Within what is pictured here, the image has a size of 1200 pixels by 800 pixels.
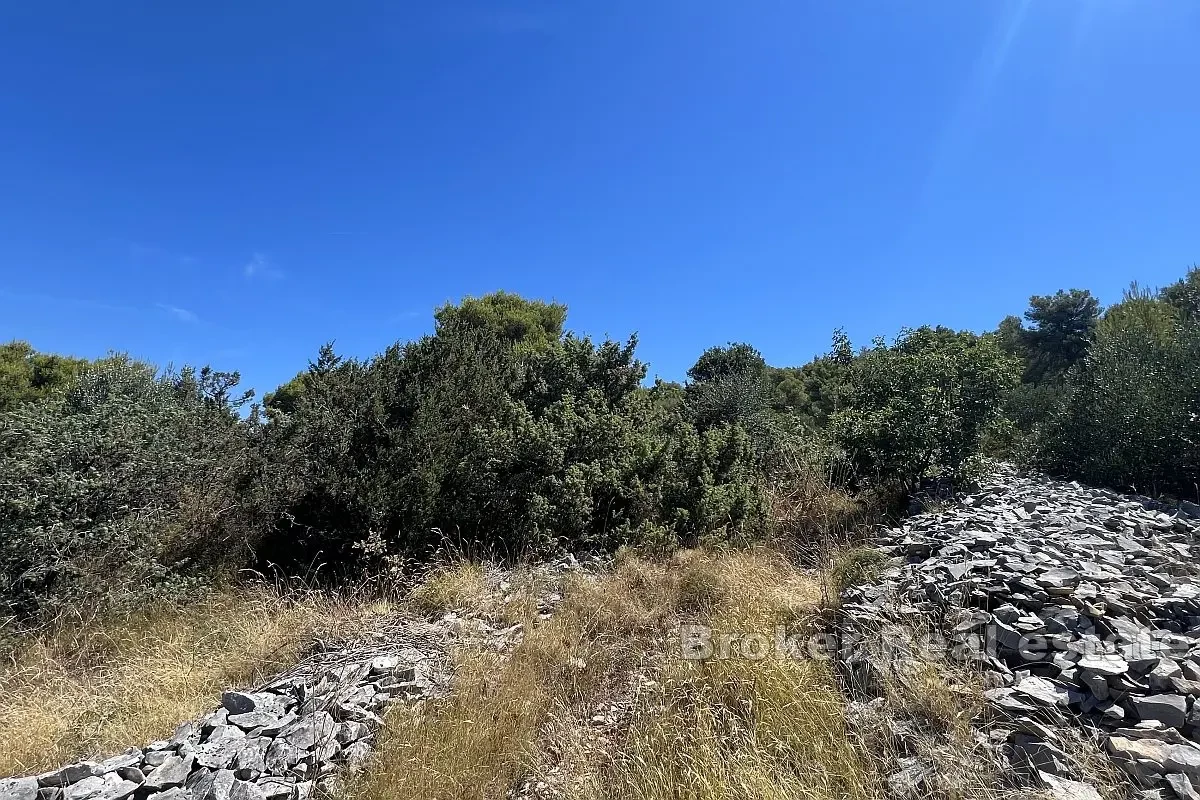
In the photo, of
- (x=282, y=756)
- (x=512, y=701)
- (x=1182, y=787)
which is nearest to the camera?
(x=1182, y=787)

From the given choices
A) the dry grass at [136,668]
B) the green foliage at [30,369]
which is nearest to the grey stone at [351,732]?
the dry grass at [136,668]

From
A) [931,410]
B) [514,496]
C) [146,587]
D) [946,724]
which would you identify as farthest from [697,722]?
[931,410]

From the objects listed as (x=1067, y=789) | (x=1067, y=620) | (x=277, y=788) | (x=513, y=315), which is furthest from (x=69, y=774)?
(x=513, y=315)

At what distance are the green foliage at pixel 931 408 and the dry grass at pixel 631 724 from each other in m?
3.55

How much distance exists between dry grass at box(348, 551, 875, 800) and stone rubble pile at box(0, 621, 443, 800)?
239mm

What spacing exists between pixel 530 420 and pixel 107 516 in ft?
12.0

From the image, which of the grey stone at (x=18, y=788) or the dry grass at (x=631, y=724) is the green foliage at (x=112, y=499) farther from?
the dry grass at (x=631, y=724)

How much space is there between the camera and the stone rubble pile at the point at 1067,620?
7.49 feet

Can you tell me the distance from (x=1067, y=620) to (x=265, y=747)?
4377 mm

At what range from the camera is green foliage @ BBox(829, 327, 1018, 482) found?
21.5 feet

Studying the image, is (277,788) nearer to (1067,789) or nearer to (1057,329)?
(1067,789)

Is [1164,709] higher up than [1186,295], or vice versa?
[1186,295]

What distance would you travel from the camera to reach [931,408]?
265 inches

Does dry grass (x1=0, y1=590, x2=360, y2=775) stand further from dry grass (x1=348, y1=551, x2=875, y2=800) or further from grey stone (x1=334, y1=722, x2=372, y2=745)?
dry grass (x1=348, y1=551, x2=875, y2=800)
